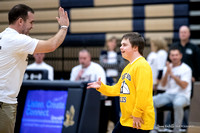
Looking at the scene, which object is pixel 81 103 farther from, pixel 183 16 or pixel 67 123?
pixel 183 16

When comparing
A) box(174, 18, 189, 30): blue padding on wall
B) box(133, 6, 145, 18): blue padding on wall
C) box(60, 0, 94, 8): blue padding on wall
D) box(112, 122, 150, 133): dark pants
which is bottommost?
box(112, 122, 150, 133): dark pants

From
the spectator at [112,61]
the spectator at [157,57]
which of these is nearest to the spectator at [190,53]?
the spectator at [157,57]

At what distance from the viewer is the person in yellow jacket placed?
110 inches

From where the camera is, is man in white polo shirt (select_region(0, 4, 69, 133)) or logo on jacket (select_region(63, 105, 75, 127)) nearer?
man in white polo shirt (select_region(0, 4, 69, 133))

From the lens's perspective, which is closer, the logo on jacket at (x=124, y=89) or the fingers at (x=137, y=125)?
the fingers at (x=137, y=125)

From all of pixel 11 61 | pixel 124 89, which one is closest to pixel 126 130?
pixel 124 89

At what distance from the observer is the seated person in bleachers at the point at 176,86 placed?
17.6ft

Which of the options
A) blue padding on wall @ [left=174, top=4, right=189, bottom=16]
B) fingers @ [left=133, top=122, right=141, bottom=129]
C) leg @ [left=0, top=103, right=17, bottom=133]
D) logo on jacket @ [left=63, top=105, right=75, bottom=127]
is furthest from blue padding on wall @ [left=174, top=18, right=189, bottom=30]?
leg @ [left=0, top=103, right=17, bottom=133]

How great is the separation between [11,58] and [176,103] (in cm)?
335

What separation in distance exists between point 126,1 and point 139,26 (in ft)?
2.48

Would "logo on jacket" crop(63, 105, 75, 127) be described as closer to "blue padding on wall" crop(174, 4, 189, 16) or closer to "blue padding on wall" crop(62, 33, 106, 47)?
"blue padding on wall" crop(62, 33, 106, 47)

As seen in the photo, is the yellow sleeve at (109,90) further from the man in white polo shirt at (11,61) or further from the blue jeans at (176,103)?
the blue jeans at (176,103)

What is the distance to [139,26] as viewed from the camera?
8.54 meters

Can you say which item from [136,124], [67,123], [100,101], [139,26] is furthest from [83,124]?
[139,26]
